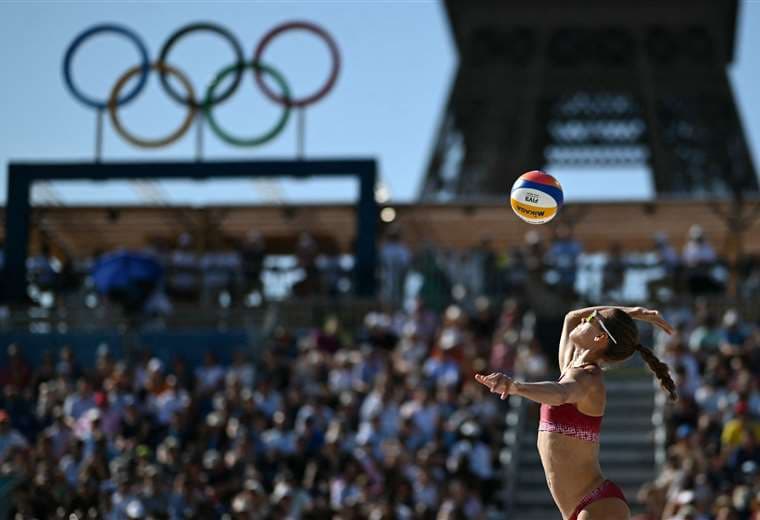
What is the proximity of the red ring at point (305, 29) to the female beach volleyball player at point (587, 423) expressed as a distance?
16.2m

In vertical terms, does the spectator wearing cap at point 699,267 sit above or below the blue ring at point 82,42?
below

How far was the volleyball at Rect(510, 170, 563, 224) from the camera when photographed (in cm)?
1038

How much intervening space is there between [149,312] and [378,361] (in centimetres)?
489

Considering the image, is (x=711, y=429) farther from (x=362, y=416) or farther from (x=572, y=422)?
(x=572, y=422)

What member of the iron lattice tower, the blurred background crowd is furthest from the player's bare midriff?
the iron lattice tower

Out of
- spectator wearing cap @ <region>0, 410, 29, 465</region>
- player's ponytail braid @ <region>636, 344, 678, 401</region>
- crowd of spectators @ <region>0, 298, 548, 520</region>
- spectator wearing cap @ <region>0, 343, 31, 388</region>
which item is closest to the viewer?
player's ponytail braid @ <region>636, 344, 678, 401</region>

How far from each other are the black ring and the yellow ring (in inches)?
2.9

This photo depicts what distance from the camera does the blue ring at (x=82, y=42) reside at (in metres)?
25.0

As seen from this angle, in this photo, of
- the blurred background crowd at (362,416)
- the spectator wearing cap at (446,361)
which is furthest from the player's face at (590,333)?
the spectator wearing cap at (446,361)

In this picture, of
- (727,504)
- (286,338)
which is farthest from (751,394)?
(286,338)

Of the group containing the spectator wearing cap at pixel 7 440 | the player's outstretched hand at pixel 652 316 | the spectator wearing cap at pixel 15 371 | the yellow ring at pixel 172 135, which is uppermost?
the yellow ring at pixel 172 135

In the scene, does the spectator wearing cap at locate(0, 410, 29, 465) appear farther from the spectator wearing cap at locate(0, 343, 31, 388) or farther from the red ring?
the red ring

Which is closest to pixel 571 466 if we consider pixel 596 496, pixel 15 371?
pixel 596 496

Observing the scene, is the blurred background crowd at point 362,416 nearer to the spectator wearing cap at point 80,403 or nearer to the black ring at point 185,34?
the spectator wearing cap at point 80,403
